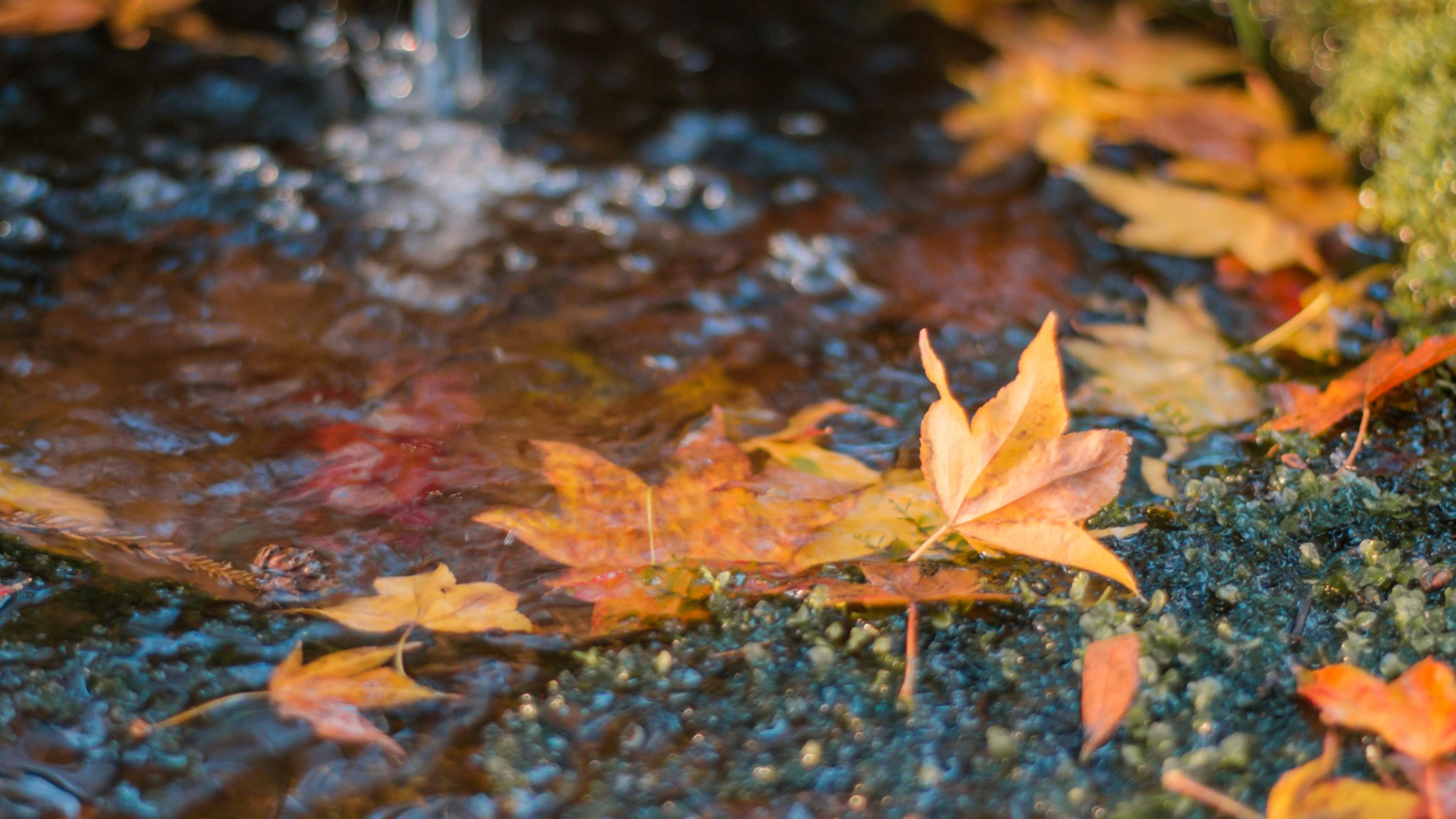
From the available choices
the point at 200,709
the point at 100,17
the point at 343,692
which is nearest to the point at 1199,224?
the point at 343,692

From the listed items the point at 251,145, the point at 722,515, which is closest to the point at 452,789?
the point at 722,515

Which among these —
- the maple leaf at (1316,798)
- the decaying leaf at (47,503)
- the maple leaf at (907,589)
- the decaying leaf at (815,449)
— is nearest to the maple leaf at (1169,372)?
the decaying leaf at (815,449)

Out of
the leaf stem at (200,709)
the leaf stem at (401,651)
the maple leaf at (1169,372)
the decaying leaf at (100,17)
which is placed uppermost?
the decaying leaf at (100,17)

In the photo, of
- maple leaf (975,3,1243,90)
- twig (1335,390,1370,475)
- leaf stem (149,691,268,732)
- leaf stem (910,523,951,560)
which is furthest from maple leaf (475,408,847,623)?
maple leaf (975,3,1243,90)

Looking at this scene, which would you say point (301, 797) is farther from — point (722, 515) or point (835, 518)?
point (835, 518)

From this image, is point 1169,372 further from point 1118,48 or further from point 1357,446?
point 1118,48

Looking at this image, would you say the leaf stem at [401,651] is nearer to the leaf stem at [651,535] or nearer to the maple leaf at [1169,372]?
the leaf stem at [651,535]
